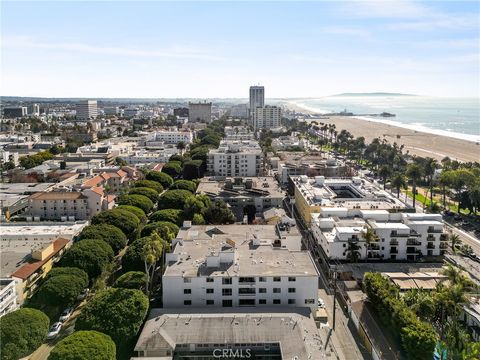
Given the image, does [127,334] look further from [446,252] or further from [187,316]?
[446,252]

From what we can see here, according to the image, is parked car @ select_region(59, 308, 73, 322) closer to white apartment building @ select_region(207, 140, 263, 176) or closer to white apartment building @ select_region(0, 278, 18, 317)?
white apartment building @ select_region(0, 278, 18, 317)

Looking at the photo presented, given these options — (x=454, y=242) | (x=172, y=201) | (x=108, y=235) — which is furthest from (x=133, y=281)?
(x=454, y=242)

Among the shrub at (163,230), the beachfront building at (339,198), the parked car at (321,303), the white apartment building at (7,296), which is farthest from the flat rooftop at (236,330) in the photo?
the beachfront building at (339,198)

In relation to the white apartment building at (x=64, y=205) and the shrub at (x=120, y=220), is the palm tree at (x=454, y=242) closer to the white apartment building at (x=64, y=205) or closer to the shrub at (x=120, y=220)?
the shrub at (x=120, y=220)

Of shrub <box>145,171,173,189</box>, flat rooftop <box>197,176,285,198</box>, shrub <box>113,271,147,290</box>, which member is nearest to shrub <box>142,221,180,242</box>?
shrub <box>113,271,147,290</box>

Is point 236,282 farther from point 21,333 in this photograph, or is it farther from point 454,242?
point 454,242

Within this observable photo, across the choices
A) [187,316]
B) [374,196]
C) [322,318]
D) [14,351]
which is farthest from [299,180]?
[14,351]
